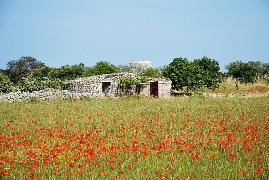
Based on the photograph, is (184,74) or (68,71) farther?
(68,71)

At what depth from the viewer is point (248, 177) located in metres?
6.29

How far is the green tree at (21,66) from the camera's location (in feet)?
247

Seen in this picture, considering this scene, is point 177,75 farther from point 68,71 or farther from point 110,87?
point 68,71

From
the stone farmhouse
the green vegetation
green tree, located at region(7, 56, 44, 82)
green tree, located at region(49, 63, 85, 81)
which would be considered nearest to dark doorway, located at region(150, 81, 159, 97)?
the stone farmhouse

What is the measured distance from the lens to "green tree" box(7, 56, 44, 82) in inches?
2968

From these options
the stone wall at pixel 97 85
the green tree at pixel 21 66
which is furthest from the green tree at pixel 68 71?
the stone wall at pixel 97 85

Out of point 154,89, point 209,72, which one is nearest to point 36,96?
point 154,89

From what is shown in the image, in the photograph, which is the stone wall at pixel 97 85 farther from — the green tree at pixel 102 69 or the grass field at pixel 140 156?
the grass field at pixel 140 156

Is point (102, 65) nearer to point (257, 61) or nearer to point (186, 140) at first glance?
point (186, 140)

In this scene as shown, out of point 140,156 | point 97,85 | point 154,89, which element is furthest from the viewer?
point 154,89

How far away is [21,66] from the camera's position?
77562 millimetres

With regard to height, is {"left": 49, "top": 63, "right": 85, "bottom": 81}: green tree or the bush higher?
{"left": 49, "top": 63, "right": 85, "bottom": 81}: green tree

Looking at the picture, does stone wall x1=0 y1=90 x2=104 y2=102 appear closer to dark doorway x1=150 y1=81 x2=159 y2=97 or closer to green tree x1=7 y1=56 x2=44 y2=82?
dark doorway x1=150 y1=81 x2=159 y2=97

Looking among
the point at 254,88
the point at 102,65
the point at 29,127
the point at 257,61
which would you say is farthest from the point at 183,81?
the point at 257,61
